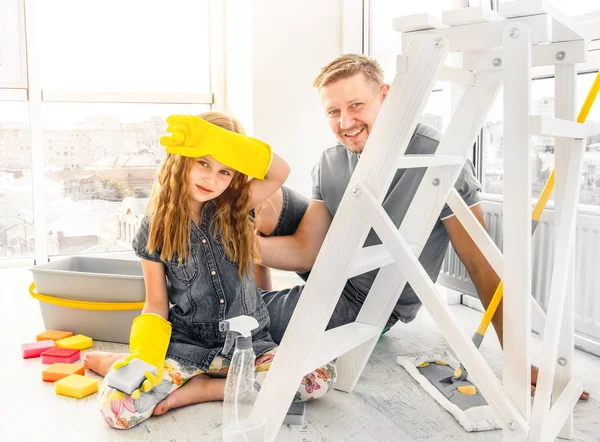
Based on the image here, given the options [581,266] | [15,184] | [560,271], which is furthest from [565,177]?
[15,184]

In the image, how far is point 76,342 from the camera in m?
1.98

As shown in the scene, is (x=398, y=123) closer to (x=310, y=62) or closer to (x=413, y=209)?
(x=413, y=209)

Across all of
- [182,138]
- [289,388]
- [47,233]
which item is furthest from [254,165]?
[47,233]

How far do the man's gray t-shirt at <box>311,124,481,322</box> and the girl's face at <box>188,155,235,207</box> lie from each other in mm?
511

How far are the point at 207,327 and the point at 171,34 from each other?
2236 mm

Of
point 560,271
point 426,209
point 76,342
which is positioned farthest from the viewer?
point 76,342

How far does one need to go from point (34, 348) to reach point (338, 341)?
109 cm

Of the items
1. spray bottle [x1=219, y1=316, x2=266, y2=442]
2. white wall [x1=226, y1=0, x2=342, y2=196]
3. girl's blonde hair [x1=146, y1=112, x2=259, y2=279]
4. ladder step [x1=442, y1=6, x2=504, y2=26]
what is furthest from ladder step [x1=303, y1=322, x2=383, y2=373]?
white wall [x1=226, y1=0, x2=342, y2=196]

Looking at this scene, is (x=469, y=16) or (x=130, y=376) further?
(x=130, y=376)

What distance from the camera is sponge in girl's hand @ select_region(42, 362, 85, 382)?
1.75 m

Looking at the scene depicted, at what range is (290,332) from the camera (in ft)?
4.10

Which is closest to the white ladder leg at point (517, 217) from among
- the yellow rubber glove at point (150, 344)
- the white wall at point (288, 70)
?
the yellow rubber glove at point (150, 344)

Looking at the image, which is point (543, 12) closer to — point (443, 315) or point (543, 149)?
point (443, 315)

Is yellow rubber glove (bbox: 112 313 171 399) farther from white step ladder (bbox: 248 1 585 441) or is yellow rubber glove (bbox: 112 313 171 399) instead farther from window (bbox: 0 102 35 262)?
window (bbox: 0 102 35 262)
